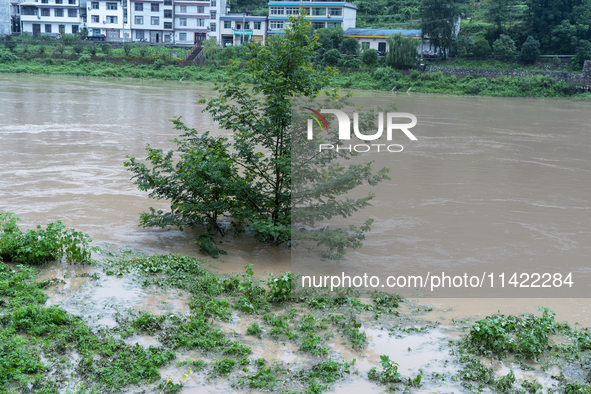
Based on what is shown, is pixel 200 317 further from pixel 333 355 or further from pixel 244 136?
pixel 244 136

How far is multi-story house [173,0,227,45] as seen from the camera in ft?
202

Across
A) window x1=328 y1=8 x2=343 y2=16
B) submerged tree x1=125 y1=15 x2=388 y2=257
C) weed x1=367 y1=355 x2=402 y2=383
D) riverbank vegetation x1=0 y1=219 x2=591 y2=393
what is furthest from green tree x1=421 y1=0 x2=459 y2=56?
weed x1=367 y1=355 x2=402 y2=383

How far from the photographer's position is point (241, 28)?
61812 millimetres

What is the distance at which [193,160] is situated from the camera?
7570 millimetres

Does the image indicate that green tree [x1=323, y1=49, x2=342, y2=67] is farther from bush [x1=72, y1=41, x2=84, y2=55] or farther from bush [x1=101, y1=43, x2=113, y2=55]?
bush [x1=72, y1=41, x2=84, y2=55]

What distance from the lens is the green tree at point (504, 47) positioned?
50.2 meters

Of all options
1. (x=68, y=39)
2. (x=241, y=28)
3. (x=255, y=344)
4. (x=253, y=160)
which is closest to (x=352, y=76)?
(x=241, y=28)

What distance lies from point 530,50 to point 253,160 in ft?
156

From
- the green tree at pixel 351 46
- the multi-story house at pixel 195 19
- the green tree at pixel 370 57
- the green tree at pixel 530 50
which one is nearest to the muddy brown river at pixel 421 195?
the green tree at pixel 530 50

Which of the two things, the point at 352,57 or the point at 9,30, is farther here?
the point at 9,30

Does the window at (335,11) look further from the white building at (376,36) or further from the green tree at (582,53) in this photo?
the green tree at (582,53)

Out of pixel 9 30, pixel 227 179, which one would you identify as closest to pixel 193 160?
pixel 227 179

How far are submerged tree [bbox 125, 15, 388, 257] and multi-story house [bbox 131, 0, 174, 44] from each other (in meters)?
58.9

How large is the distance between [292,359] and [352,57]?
5004 centimetres
